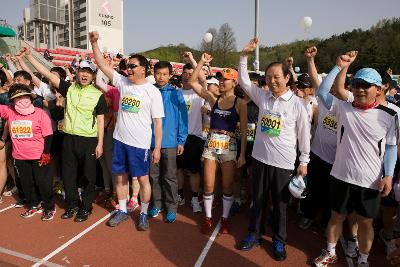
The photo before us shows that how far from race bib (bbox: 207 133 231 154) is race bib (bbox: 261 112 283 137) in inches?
25.5

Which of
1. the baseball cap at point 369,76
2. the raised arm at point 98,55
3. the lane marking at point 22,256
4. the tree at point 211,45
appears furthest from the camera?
the tree at point 211,45

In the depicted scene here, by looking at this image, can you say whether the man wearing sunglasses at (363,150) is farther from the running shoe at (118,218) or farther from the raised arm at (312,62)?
the running shoe at (118,218)

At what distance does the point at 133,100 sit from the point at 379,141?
116 inches

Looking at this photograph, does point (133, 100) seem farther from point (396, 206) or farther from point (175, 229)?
point (396, 206)

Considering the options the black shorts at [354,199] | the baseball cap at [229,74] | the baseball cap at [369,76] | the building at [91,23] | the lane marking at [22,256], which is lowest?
the lane marking at [22,256]

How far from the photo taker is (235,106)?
443 centimetres

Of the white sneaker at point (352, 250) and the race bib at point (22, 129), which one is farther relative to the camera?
the race bib at point (22, 129)

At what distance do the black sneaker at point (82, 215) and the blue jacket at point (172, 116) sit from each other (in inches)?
55.2

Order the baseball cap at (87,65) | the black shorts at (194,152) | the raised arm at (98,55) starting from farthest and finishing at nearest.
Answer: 1. the black shorts at (194,152)
2. the baseball cap at (87,65)
3. the raised arm at (98,55)

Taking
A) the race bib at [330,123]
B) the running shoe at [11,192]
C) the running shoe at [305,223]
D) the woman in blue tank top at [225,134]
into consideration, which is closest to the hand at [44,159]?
the running shoe at [11,192]

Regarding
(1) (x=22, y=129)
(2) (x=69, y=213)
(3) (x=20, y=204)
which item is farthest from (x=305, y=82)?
(3) (x=20, y=204)

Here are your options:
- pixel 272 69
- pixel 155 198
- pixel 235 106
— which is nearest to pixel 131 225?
pixel 155 198

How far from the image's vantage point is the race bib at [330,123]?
4.11m

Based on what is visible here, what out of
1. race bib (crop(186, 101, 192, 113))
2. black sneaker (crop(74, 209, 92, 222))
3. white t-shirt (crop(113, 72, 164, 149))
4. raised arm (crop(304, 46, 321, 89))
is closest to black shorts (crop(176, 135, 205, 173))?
race bib (crop(186, 101, 192, 113))
